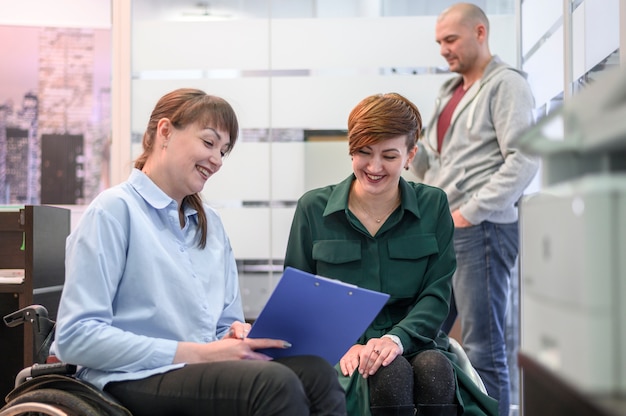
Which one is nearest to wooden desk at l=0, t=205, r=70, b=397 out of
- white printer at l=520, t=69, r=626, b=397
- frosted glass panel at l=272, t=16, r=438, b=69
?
frosted glass panel at l=272, t=16, r=438, b=69

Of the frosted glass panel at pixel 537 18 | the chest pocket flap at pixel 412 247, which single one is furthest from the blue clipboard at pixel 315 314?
the frosted glass panel at pixel 537 18

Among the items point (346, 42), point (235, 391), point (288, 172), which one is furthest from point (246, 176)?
point (235, 391)

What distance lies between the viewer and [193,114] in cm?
187

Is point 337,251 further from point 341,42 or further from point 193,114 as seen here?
point 341,42

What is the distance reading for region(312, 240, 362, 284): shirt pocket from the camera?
6.86 ft

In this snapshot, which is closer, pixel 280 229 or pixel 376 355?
pixel 376 355

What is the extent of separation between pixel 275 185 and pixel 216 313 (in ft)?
6.63

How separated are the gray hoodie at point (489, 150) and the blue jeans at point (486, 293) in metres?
0.08

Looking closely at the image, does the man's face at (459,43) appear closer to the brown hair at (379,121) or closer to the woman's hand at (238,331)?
the brown hair at (379,121)

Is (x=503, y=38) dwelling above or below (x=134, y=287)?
above

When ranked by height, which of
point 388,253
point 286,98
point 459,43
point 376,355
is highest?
point 459,43

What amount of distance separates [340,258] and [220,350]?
1.79 ft

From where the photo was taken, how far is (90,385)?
1.53m

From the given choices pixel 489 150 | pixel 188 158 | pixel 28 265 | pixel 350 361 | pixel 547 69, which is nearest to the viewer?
pixel 188 158
